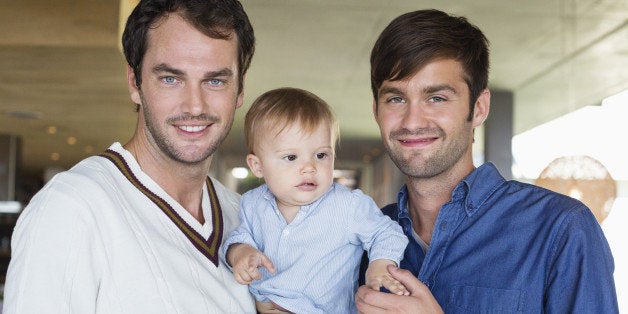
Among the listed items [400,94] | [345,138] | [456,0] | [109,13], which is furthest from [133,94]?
[345,138]

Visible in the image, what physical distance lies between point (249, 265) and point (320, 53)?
568cm

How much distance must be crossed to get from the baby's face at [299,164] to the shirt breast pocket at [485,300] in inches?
18.4

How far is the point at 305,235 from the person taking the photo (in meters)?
1.93

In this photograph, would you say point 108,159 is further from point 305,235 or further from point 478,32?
point 478,32

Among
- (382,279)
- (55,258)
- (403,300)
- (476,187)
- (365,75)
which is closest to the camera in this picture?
(55,258)

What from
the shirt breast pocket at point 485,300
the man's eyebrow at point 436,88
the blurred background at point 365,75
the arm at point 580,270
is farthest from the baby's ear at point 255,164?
the blurred background at point 365,75

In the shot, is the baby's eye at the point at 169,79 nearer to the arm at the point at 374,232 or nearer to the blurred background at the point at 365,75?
the arm at the point at 374,232

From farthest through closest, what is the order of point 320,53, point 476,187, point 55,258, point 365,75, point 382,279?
point 365,75
point 320,53
point 476,187
point 382,279
point 55,258

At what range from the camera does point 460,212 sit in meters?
1.87

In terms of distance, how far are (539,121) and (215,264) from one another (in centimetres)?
905

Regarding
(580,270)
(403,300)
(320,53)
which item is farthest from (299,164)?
(320,53)

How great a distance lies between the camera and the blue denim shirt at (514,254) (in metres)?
1.61

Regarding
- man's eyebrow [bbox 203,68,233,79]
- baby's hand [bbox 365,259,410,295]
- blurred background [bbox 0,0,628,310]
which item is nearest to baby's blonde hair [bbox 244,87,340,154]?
man's eyebrow [bbox 203,68,233,79]

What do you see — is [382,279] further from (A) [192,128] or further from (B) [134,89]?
(B) [134,89]
